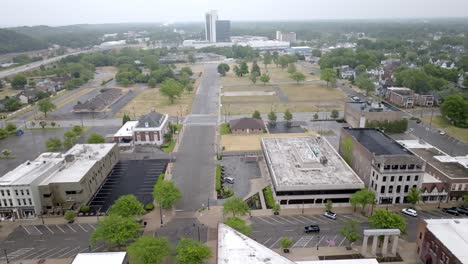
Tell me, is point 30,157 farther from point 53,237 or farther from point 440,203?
point 440,203

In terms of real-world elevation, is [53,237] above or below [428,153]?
below

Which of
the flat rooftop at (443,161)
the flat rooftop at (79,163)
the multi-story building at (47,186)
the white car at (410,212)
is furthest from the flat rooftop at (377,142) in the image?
the flat rooftop at (79,163)

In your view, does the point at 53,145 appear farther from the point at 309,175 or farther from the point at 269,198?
the point at 309,175

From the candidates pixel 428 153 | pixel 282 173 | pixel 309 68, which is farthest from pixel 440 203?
pixel 309 68

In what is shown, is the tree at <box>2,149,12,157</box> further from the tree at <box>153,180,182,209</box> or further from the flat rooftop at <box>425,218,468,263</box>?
the flat rooftop at <box>425,218,468,263</box>

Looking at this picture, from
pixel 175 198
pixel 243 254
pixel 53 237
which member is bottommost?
pixel 53 237

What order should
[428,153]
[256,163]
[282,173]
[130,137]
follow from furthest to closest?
1. [130,137]
2. [256,163]
3. [428,153]
4. [282,173]

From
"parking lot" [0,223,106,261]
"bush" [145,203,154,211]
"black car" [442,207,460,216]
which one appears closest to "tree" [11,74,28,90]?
"parking lot" [0,223,106,261]
